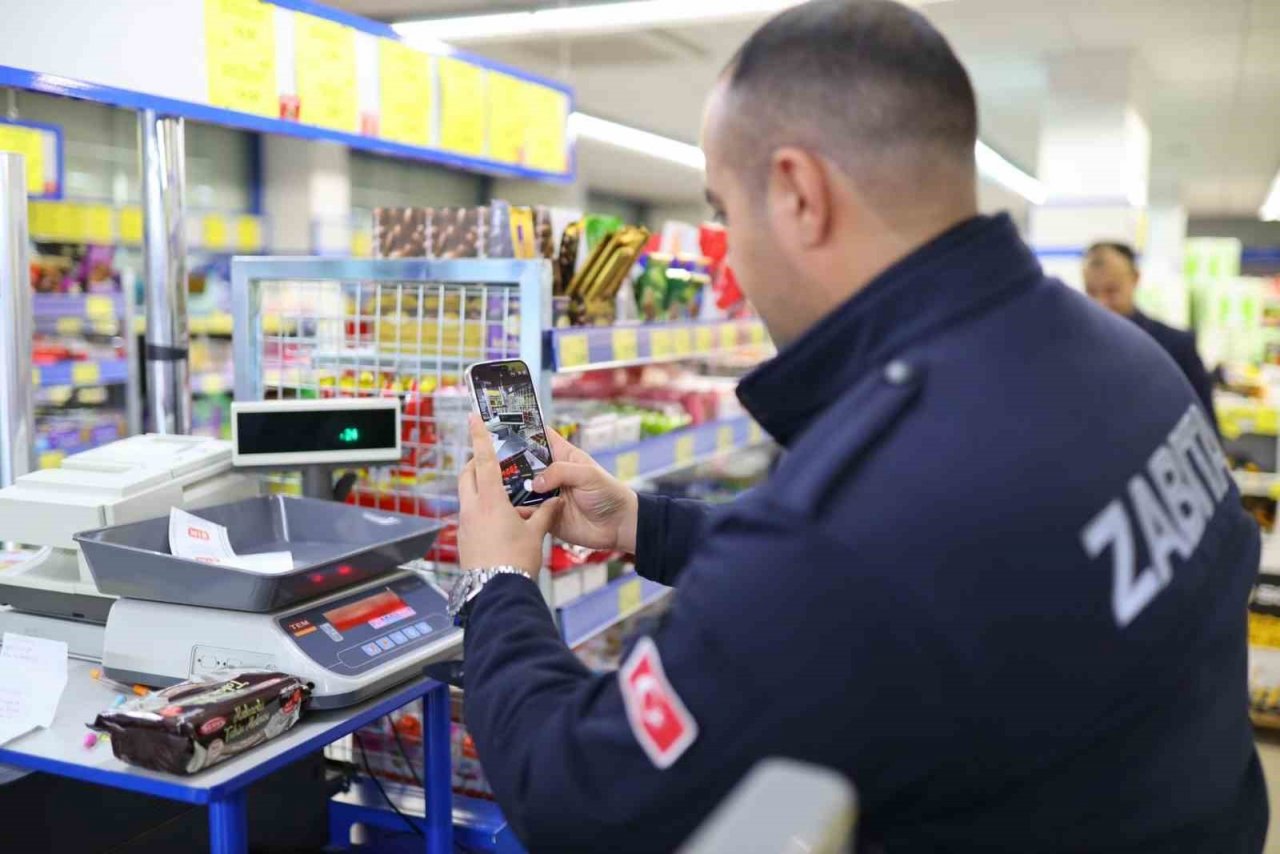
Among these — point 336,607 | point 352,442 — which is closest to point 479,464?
point 336,607

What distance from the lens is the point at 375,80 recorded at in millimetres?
3887

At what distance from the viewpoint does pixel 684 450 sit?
11.5ft

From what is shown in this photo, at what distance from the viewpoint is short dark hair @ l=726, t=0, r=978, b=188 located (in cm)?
102

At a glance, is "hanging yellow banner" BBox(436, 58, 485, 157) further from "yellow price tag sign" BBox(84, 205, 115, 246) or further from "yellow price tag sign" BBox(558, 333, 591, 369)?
"yellow price tag sign" BBox(84, 205, 115, 246)

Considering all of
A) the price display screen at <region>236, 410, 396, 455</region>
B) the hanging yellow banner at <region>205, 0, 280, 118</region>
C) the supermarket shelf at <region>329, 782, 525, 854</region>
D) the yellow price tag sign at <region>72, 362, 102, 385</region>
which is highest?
the hanging yellow banner at <region>205, 0, 280, 118</region>

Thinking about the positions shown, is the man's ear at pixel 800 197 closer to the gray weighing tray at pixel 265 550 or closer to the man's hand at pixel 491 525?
the man's hand at pixel 491 525

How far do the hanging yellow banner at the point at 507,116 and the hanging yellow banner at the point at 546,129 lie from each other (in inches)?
2.1

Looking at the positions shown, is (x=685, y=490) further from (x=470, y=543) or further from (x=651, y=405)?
(x=470, y=543)

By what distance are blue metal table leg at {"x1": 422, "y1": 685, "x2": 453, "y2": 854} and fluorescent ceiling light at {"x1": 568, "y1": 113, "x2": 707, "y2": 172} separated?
25.8 feet

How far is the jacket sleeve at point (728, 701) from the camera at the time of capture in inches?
33.6

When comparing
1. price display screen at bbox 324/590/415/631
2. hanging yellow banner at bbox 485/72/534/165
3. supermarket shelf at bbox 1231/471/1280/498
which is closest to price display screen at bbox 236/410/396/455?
price display screen at bbox 324/590/415/631

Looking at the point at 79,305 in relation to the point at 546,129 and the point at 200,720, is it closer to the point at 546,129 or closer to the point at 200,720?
the point at 546,129

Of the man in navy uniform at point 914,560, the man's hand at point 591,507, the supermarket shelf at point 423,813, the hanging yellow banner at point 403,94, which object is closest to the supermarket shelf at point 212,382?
the hanging yellow banner at point 403,94

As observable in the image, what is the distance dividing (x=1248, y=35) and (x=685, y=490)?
6.42 m
